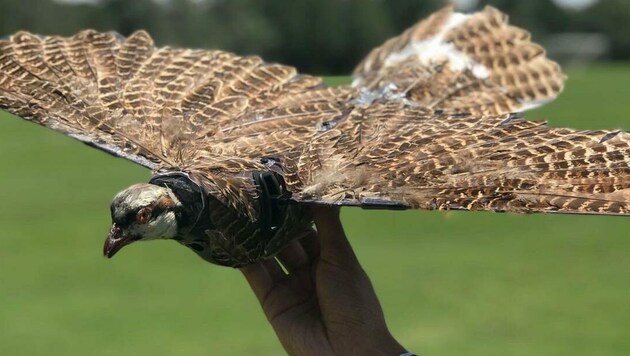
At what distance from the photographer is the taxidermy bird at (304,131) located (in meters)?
3.73

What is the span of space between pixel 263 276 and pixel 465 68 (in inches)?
74.5

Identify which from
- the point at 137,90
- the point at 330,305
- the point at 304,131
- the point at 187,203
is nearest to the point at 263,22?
the point at 137,90

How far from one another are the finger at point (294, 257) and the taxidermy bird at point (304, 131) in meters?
0.25

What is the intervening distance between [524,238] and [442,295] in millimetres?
3492

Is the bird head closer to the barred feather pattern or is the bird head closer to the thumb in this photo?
the barred feather pattern

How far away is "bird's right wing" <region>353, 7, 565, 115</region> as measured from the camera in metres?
5.45

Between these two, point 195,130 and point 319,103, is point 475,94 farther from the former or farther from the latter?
point 195,130

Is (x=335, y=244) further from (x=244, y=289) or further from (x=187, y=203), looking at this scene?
(x=244, y=289)

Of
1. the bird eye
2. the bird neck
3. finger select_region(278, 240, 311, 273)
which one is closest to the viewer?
the bird eye

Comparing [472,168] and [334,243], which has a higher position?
[472,168]

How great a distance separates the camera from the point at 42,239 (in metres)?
16.6

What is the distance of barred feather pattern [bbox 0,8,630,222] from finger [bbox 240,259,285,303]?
34cm

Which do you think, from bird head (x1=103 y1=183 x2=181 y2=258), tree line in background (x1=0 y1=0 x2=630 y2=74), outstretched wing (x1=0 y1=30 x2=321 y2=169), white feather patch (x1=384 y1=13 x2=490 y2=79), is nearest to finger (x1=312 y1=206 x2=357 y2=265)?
outstretched wing (x1=0 y1=30 x2=321 y2=169)

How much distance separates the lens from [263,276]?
438 cm
